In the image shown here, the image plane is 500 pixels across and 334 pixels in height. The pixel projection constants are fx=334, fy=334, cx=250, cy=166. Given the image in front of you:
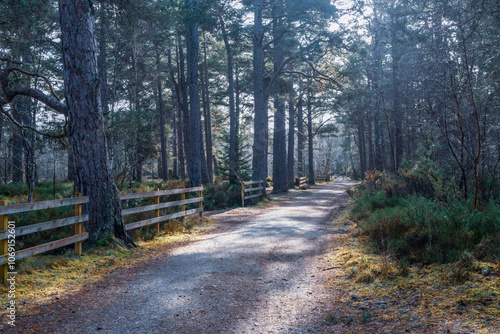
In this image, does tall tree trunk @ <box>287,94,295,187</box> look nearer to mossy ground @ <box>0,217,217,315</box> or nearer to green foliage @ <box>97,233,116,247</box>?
mossy ground @ <box>0,217,217,315</box>

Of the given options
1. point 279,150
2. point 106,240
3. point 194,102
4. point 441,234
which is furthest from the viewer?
point 279,150

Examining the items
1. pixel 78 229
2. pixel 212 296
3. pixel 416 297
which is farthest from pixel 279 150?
pixel 416 297

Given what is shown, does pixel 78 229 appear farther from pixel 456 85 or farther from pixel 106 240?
pixel 456 85

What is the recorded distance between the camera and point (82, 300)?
4559 mm

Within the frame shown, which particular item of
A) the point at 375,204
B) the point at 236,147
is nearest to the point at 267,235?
the point at 375,204

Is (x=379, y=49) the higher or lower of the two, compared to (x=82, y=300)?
higher

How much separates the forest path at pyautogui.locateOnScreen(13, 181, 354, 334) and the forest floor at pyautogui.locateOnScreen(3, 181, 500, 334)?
13 millimetres

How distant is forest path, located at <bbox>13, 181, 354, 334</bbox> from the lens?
386cm

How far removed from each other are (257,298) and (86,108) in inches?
204

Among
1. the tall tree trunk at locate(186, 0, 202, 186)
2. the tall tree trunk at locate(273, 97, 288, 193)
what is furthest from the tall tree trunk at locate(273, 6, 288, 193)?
the tall tree trunk at locate(186, 0, 202, 186)

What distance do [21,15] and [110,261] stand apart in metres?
7.07

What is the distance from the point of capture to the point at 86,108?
6984 millimetres

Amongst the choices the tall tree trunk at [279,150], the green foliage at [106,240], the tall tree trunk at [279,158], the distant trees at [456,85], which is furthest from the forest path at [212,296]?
the tall tree trunk at [279,158]

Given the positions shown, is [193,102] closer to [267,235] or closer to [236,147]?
[236,147]
